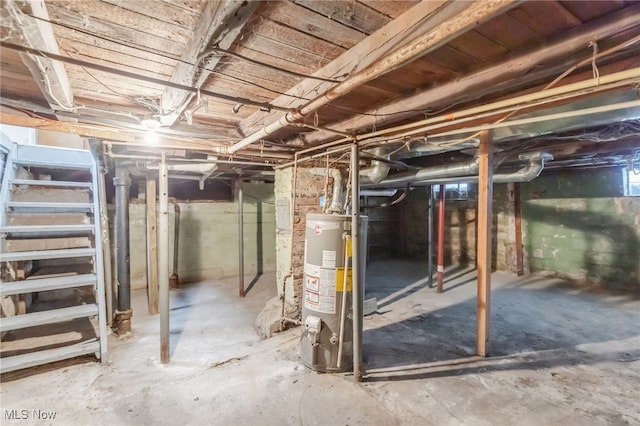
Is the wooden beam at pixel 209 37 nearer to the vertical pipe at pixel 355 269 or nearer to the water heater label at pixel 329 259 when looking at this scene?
the vertical pipe at pixel 355 269

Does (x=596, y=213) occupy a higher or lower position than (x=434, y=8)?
lower

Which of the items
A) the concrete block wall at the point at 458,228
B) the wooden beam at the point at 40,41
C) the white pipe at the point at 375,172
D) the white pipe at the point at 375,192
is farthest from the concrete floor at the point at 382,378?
the concrete block wall at the point at 458,228

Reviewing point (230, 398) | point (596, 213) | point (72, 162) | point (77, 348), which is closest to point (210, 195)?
point (72, 162)

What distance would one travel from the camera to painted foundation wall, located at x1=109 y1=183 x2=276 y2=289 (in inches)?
193

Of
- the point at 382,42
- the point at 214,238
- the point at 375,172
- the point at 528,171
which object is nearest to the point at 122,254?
the point at 214,238

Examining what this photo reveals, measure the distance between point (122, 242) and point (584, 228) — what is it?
6661 mm

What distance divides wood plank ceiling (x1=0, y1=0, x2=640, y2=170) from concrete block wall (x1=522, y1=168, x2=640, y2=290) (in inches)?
178

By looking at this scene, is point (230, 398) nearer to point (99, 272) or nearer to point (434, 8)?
point (99, 272)

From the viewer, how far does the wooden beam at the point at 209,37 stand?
36.2 inches

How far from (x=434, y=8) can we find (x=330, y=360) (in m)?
2.11

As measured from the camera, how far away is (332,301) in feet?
7.00

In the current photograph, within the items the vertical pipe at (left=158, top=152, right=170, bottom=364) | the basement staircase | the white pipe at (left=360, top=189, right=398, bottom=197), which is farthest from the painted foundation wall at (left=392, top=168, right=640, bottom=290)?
the basement staircase

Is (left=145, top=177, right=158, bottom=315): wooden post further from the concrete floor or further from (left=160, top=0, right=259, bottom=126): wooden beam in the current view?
(left=160, top=0, right=259, bottom=126): wooden beam

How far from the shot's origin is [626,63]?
1.27 metres
